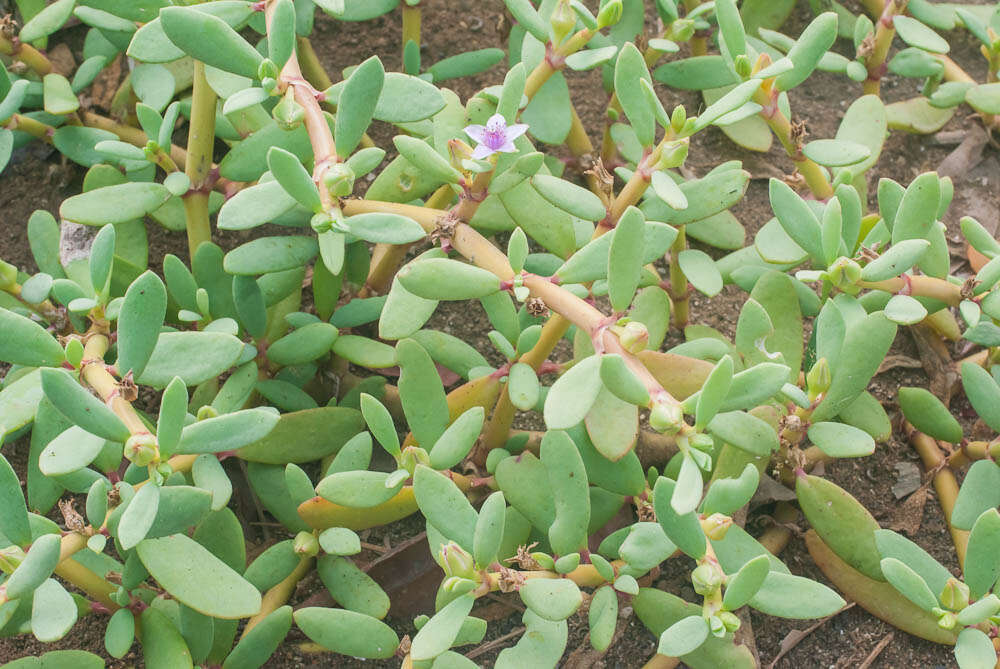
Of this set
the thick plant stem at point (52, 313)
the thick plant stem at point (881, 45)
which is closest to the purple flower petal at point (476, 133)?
the thick plant stem at point (52, 313)

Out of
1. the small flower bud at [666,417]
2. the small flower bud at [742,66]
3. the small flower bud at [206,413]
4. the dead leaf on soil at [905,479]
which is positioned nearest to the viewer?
the small flower bud at [666,417]

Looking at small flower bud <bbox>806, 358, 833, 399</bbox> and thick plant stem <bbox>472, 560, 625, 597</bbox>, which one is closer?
thick plant stem <bbox>472, 560, 625, 597</bbox>

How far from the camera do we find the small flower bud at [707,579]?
50.1 inches

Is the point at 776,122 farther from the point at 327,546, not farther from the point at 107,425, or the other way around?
the point at 107,425

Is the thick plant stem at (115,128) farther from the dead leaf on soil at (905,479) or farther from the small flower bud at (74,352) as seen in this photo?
the dead leaf on soil at (905,479)

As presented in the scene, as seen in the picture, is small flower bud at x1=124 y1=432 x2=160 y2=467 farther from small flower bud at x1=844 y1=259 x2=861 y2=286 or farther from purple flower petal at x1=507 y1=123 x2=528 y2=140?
small flower bud at x1=844 y1=259 x2=861 y2=286

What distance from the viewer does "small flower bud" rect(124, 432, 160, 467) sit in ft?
4.11

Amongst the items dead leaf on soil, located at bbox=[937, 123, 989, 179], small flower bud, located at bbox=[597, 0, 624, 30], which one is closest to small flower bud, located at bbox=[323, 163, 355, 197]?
small flower bud, located at bbox=[597, 0, 624, 30]

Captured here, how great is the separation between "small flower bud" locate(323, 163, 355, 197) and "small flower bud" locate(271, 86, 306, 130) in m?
0.13

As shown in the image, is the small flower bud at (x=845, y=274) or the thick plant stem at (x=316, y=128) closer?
the thick plant stem at (x=316, y=128)

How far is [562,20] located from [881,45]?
0.88m

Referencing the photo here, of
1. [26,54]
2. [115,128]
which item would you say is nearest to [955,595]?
[115,128]

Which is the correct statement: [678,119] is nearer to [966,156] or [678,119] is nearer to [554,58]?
[554,58]

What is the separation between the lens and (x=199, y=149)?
185cm
